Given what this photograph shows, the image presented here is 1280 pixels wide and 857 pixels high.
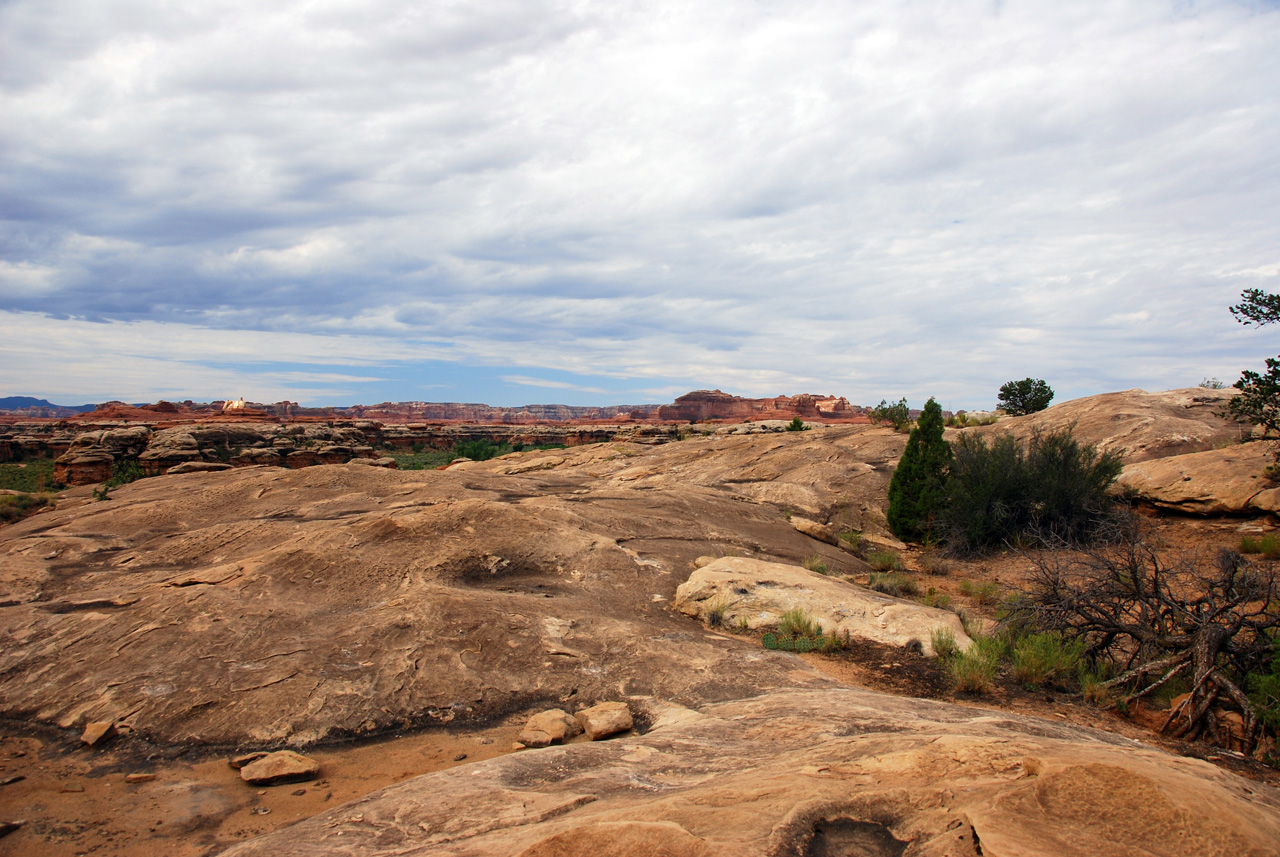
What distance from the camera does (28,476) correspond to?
124 feet

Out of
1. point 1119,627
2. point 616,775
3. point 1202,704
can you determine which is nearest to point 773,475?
point 1119,627

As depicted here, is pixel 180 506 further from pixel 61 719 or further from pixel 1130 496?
pixel 1130 496

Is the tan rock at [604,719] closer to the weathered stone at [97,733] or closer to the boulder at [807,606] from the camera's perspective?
the boulder at [807,606]

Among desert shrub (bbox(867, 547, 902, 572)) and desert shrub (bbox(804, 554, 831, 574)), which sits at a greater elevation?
desert shrub (bbox(804, 554, 831, 574))

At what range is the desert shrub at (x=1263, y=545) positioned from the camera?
38.4 ft

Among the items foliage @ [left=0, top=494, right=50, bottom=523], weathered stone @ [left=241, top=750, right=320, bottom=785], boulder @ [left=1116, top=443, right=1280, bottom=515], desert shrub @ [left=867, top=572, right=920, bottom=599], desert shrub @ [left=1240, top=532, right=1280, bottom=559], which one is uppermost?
boulder @ [left=1116, top=443, right=1280, bottom=515]

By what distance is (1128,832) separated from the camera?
234 centimetres

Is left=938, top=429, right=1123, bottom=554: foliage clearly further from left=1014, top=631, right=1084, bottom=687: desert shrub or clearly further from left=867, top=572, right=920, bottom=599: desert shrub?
left=1014, top=631, right=1084, bottom=687: desert shrub

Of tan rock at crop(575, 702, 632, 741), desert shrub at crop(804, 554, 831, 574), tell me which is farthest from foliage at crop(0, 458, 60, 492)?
tan rock at crop(575, 702, 632, 741)

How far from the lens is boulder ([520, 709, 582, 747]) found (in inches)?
205

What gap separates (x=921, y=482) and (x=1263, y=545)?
6.68 meters

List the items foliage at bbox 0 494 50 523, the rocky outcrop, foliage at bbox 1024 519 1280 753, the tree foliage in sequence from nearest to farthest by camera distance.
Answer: foliage at bbox 1024 519 1280 753, foliage at bbox 0 494 50 523, the rocky outcrop, the tree foliage

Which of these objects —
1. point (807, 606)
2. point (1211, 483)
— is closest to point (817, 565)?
point (807, 606)

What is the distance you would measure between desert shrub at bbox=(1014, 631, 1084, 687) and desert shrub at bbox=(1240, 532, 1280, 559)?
7828mm
